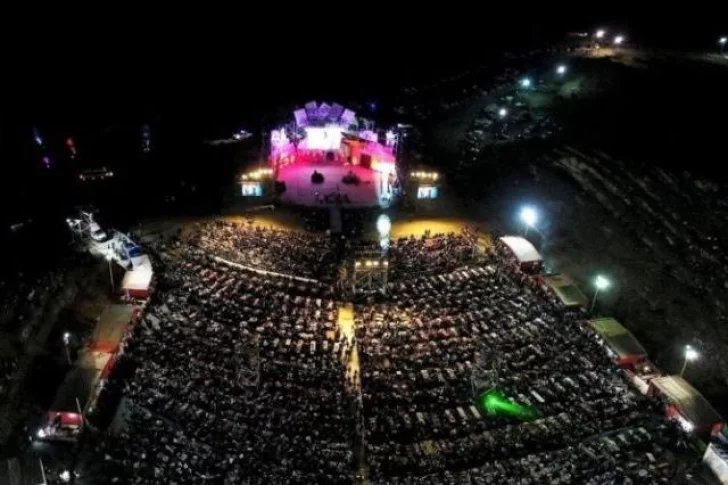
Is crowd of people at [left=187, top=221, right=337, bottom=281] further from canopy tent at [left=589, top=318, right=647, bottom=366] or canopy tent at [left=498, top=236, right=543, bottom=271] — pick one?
canopy tent at [left=589, top=318, right=647, bottom=366]

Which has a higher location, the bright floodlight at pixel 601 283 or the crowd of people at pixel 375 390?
the bright floodlight at pixel 601 283

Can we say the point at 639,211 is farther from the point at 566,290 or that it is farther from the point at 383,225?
the point at 383,225

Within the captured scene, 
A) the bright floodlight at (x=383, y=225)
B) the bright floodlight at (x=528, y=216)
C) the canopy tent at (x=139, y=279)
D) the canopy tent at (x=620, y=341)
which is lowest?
the canopy tent at (x=620, y=341)

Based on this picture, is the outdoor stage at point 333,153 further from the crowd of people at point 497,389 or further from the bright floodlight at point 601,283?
the bright floodlight at point 601,283

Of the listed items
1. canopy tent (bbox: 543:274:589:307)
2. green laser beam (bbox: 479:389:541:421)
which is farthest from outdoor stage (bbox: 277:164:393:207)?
green laser beam (bbox: 479:389:541:421)

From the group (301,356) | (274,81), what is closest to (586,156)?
(301,356)

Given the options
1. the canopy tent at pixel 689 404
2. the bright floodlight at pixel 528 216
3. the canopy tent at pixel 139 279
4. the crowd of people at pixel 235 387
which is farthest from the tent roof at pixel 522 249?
the canopy tent at pixel 139 279

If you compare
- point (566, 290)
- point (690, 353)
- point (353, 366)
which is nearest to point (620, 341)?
point (690, 353)
